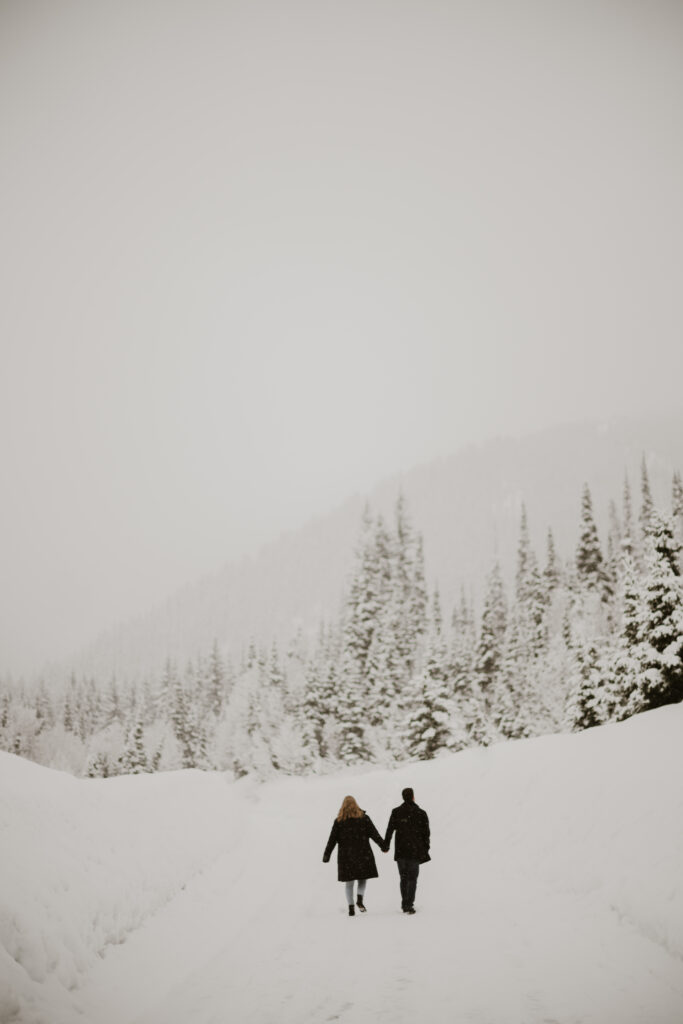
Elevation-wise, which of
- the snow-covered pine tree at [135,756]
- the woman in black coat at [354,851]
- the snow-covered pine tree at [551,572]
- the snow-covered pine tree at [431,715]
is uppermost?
the snow-covered pine tree at [551,572]

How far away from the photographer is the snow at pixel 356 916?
621cm

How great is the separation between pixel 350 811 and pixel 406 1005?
15.6 ft

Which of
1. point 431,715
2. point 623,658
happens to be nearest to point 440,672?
point 431,715

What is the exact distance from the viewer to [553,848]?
39.5 ft

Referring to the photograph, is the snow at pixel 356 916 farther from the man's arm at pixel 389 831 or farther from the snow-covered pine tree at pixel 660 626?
the snow-covered pine tree at pixel 660 626

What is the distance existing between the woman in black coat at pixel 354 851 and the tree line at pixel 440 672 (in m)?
14.9

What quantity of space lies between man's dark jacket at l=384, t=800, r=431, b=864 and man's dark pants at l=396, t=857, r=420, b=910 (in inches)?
3.5

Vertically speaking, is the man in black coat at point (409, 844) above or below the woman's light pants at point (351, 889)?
above

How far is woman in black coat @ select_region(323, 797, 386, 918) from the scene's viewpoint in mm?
10070

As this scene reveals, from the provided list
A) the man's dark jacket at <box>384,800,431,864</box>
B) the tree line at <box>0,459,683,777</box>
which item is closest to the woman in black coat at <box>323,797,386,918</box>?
the man's dark jacket at <box>384,800,431,864</box>

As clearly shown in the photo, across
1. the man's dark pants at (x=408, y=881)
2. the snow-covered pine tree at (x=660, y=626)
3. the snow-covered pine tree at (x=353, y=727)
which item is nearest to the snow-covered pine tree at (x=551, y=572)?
the snow-covered pine tree at (x=353, y=727)

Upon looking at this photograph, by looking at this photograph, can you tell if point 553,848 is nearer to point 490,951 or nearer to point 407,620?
point 490,951

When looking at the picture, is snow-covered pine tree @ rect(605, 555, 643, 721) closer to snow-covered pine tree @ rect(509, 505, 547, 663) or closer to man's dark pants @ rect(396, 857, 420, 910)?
man's dark pants @ rect(396, 857, 420, 910)

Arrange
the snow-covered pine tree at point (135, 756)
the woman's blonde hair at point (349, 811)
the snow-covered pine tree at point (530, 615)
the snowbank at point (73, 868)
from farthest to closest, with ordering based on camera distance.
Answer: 1. the snow-covered pine tree at point (530, 615)
2. the snow-covered pine tree at point (135, 756)
3. the woman's blonde hair at point (349, 811)
4. the snowbank at point (73, 868)
